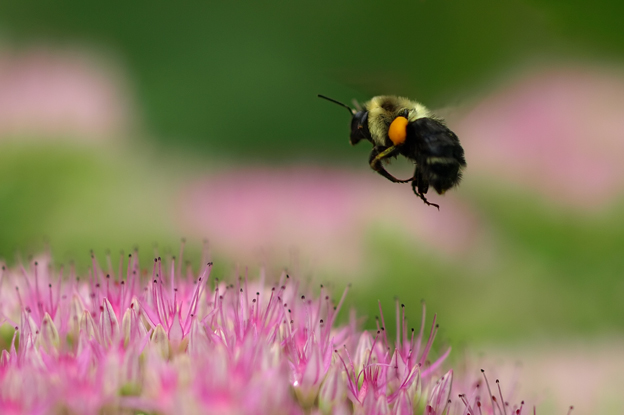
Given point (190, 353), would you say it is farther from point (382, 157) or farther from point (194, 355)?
point (382, 157)

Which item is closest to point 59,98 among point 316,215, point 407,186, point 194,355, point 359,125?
point 316,215

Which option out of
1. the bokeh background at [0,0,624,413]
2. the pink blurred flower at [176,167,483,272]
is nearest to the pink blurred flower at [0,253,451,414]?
the bokeh background at [0,0,624,413]

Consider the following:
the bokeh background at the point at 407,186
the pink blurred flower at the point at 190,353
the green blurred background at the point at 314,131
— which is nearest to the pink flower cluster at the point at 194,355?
the pink blurred flower at the point at 190,353

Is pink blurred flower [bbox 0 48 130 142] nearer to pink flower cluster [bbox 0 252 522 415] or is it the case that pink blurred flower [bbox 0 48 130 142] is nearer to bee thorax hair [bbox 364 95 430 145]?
pink flower cluster [bbox 0 252 522 415]

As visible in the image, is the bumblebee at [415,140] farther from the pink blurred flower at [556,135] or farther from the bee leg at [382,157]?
the pink blurred flower at [556,135]

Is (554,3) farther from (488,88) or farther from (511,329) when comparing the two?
(511,329)

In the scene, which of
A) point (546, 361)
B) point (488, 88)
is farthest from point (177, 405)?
point (488, 88)
